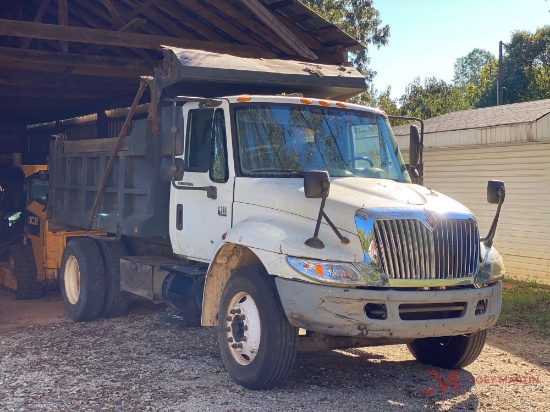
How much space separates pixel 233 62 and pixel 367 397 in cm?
384

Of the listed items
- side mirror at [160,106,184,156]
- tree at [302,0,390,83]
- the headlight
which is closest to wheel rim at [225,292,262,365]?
the headlight

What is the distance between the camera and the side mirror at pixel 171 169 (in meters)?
7.54

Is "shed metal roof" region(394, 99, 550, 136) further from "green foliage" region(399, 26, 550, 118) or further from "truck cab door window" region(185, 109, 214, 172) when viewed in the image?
"green foliage" region(399, 26, 550, 118)

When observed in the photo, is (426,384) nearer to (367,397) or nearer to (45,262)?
(367,397)

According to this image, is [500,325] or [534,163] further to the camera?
[534,163]

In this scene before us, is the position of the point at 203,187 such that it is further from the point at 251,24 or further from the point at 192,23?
the point at 192,23

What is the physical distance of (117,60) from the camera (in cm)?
1441

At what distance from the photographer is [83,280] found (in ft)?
31.7

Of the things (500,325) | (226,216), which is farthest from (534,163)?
(226,216)

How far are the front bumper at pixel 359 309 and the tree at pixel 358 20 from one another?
28971mm

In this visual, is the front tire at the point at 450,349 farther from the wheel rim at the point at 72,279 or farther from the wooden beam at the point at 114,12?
the wooden beam at the point at 114,12

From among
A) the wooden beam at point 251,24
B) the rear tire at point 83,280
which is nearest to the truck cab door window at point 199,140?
the rear tire at point 83,280

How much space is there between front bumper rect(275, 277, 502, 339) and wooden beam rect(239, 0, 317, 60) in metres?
7.55

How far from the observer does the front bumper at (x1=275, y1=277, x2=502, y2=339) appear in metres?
5.99
